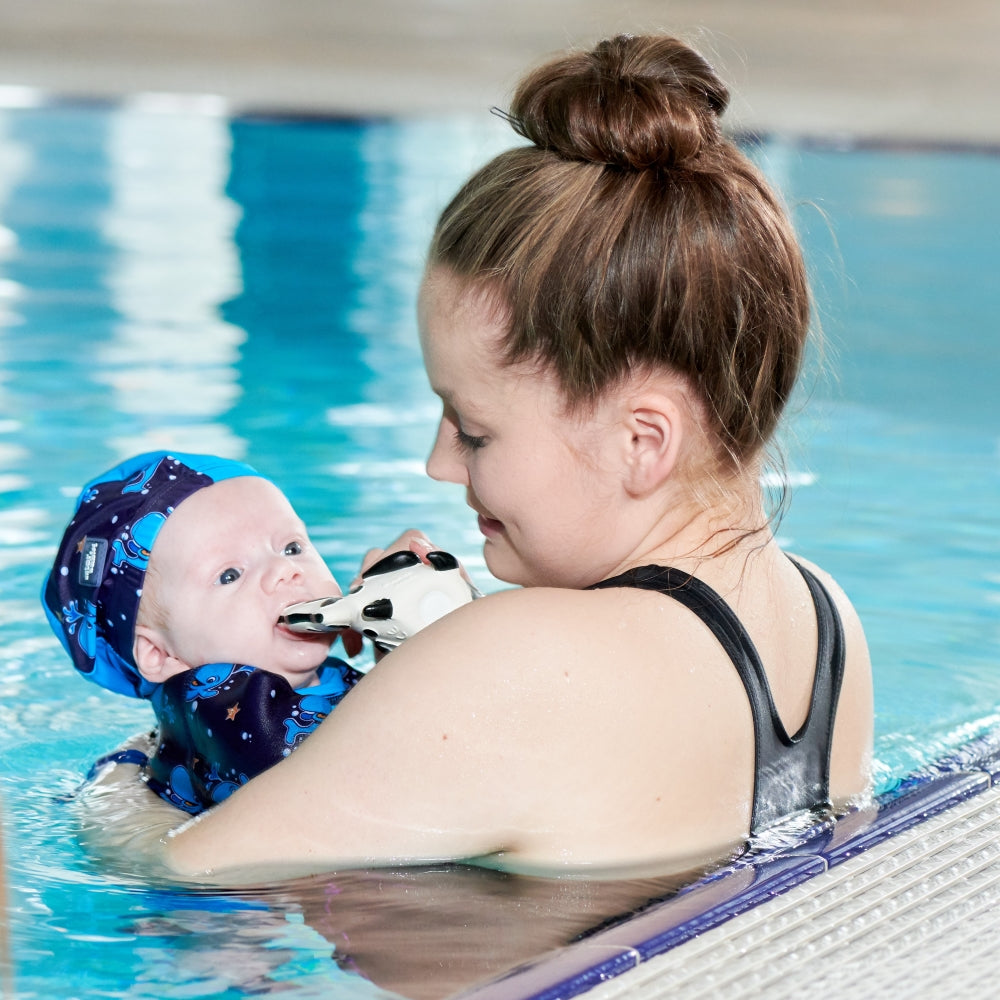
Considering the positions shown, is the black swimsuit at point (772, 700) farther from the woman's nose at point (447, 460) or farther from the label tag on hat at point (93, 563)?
the label tag on hat at point (93, 563)

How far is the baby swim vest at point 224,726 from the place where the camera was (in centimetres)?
227

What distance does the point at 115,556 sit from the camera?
2.43 m

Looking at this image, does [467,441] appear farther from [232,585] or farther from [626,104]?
[232,585]

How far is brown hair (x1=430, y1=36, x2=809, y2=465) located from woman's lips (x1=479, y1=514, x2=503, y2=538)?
0.25 meters

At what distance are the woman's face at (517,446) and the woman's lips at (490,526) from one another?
0.02 metres

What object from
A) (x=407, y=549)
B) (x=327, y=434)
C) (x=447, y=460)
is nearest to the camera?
(x=447, y=460)

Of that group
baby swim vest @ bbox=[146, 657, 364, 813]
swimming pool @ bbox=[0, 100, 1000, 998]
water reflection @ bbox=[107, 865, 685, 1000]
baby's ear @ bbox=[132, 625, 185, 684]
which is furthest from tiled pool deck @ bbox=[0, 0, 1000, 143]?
water reflection @ bbox=[107, 865, 685, 1000]

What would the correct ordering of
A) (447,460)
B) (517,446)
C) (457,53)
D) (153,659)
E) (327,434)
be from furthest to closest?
(457,53) < (327,434) < (153,659) < (447,460) < (517,446)

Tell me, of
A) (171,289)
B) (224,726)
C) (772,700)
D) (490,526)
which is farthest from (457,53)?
(772,700)

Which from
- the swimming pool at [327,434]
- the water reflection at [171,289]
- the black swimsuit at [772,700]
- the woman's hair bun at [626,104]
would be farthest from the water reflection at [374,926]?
the water reflection at [171,289]

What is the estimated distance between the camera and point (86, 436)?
5.21 meters

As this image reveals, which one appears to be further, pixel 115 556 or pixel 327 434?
pixel 327 434

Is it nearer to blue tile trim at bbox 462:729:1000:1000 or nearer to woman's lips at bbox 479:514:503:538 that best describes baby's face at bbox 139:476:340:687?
woman's lips at bbox 479:514:503:538

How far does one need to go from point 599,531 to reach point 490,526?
0.17 metres
